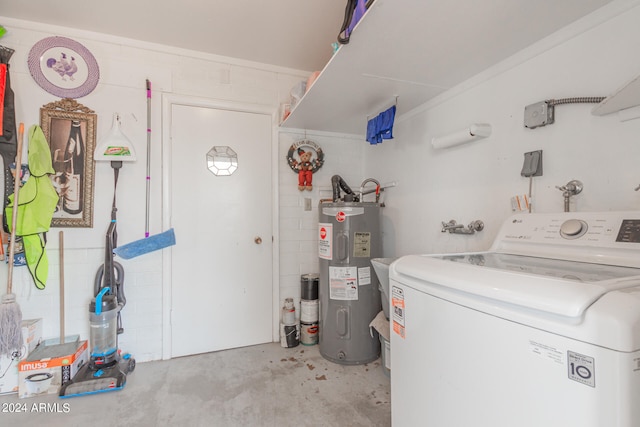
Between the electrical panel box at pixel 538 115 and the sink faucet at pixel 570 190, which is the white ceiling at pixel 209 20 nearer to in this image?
the electrical panel box at pixel 538 115

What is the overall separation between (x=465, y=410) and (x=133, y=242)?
232 cm

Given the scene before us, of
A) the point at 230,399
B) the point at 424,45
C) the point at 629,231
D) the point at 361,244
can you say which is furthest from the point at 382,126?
the point at 230,399

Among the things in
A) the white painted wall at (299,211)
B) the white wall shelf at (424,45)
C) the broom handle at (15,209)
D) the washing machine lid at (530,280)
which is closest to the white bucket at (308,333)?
the white painted wall at (299,211)

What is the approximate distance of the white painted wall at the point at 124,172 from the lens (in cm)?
203

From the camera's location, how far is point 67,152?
2.10 m

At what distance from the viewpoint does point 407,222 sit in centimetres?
236

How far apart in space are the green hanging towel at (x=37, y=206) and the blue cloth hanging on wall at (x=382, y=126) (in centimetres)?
240

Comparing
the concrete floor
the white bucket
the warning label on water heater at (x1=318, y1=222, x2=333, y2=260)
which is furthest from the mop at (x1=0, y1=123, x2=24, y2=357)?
the warning label on water heater at (x1=318, y1=222, x2=333, y2=260)

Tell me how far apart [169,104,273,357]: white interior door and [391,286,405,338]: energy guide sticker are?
167 cm

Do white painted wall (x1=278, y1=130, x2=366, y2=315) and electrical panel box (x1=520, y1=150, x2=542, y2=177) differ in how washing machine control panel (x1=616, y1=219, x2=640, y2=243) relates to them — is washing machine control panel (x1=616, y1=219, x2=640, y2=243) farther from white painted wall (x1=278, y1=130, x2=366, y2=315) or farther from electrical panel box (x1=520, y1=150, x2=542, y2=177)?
white painted wall (x1=278, y1=130, x2=366, y2=315)

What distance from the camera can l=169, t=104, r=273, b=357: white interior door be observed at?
93.7 inches

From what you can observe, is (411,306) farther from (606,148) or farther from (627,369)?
(606,148)

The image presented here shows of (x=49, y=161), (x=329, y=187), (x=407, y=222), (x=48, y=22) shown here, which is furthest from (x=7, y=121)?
(x=407, y=222)

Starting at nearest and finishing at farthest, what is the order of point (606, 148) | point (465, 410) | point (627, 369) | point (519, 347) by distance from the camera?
Answer: point (627, 369) < point (519, 347) < point (465, 410) < point (606, 148)
